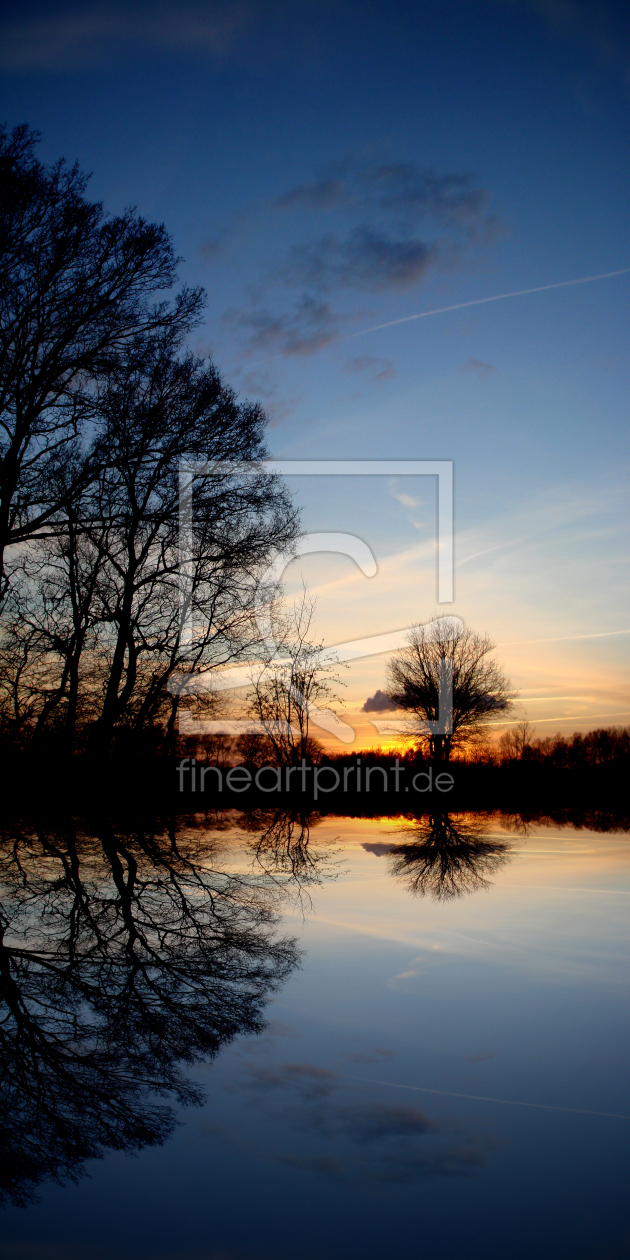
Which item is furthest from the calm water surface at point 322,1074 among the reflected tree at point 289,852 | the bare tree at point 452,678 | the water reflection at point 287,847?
the bare tree at point 452,678

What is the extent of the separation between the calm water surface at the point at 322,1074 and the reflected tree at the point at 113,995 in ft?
0.03

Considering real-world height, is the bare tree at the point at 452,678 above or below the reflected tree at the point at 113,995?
above

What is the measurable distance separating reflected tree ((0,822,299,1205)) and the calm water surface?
0.01 metres

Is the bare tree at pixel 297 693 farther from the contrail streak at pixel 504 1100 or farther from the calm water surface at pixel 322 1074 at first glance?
the contrail streak at pixel 504 1100

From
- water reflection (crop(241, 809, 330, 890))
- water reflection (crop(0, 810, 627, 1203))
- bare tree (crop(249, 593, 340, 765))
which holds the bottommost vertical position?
water reflection (crop(241, 809, 330, 890))

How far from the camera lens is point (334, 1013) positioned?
245cm

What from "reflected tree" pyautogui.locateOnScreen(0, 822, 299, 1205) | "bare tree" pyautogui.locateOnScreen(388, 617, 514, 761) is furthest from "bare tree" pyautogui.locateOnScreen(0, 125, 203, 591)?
"bare tree" pyautogui.locateOnScreen(388, 617, 514, 761)

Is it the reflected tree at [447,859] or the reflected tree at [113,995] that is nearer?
the reflected tree at [113,995]

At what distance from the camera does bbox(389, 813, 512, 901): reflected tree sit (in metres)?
4.74

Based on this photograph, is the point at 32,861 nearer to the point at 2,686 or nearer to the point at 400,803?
the point at 2,686

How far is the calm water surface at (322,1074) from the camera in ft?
4.64

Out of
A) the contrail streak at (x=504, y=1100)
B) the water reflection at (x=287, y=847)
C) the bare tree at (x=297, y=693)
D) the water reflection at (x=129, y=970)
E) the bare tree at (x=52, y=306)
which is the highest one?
the bare tree at (x=52, y=306)

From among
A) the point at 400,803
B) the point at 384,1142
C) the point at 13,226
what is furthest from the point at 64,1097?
the point at 400,803

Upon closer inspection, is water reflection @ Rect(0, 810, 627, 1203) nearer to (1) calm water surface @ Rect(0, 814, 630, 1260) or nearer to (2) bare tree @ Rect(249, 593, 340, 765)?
(1) calm water surface @ Rect(0, 814, 630, 1260)
